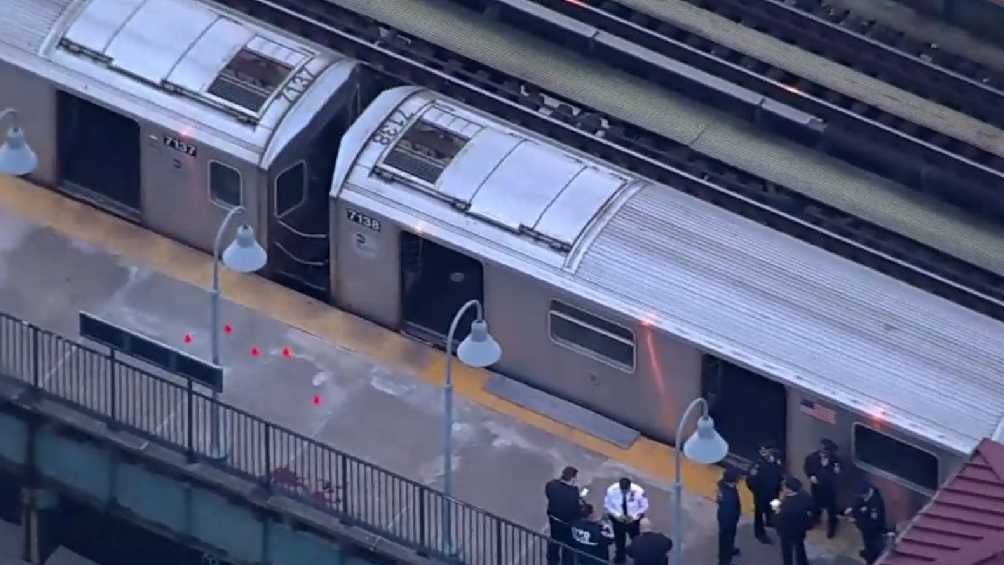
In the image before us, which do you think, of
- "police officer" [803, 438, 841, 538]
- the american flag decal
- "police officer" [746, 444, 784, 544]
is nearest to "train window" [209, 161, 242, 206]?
"police officer" [746, 444, 784, 544]

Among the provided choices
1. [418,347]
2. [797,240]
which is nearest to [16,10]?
[418,347]

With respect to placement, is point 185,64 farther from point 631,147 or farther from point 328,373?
point 631,147

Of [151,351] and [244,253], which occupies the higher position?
[151,351]

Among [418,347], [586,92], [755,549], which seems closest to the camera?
[755,549]

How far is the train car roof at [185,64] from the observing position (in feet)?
174

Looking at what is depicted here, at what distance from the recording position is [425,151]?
5212 centimetres

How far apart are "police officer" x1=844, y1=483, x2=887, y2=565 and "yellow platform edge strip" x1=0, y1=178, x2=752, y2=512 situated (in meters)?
1.93

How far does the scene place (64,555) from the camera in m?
52.5

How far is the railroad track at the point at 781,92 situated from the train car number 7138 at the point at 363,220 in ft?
20.7

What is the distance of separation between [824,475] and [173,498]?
807 centimetres

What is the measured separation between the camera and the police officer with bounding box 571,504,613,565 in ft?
157

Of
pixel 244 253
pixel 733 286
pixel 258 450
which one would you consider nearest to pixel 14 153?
pixel 244 253

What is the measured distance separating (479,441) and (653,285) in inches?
116

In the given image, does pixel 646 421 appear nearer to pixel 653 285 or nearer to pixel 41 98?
pixel 653 285
